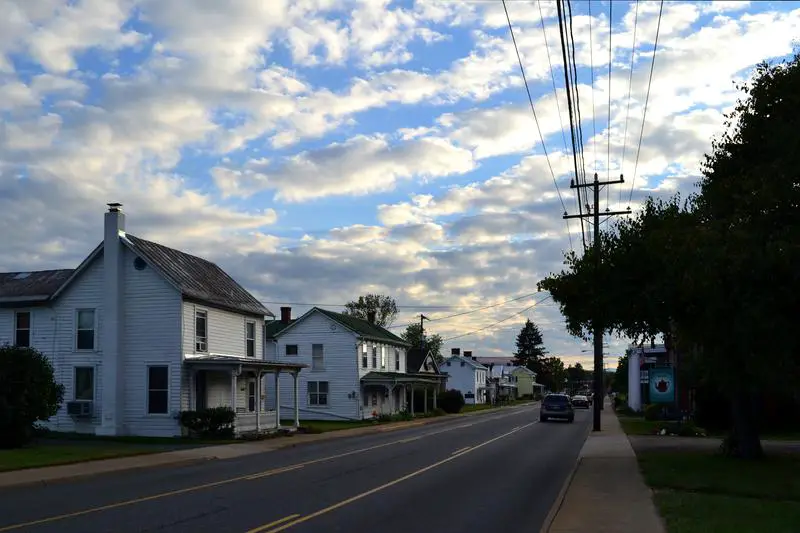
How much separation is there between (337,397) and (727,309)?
40708mm

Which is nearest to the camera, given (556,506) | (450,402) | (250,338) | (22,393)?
(556,506)

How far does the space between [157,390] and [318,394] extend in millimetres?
22458

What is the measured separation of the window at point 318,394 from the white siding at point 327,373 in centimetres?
26

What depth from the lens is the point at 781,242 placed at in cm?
1588

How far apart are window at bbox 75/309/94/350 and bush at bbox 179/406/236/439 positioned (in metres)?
5.54

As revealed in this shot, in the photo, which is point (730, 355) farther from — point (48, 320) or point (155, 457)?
point (48, 320)

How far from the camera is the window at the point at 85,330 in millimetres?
36188

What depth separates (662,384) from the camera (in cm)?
4316

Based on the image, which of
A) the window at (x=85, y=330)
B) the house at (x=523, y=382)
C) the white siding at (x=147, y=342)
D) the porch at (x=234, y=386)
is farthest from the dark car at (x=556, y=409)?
the house at (x=523, y=382)

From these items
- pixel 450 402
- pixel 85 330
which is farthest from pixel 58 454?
pixel 450 402

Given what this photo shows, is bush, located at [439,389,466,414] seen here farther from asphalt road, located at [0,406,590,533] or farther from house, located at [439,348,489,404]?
asphalt road, located at [0,406,590,533]

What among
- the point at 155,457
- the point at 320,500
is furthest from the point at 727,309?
the point at 155,457

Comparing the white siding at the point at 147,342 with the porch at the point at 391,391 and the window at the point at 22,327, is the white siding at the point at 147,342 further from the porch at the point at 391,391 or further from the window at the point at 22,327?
the porch at the point at 391,391

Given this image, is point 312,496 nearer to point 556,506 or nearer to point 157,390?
point 556,506
